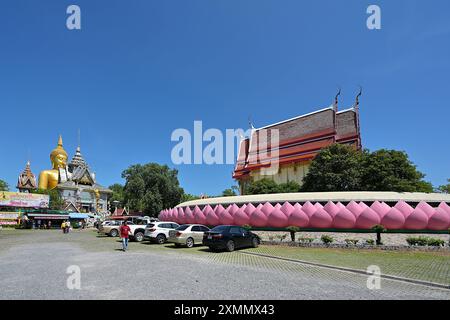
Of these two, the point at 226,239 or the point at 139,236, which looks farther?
the point at 139,236

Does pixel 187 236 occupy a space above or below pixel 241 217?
below

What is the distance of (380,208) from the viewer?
2244 cm

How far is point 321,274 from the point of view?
999 centimetres

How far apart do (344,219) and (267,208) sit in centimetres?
664

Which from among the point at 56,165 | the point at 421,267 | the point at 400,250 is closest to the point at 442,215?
the point at 400,250

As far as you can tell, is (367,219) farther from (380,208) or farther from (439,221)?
(439,221)

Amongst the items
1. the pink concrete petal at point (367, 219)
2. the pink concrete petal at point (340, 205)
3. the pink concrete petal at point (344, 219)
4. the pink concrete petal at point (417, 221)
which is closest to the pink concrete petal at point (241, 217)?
the pink concrete petal at point (344, 219)

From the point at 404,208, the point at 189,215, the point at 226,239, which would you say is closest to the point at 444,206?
the point at 404,208

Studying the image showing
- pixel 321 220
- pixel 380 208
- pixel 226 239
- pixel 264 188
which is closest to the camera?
pixel 226 239

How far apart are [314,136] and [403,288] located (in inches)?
2194

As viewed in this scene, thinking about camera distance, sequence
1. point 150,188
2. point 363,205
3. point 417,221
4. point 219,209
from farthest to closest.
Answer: point 150,188 < point 219,209 < point 363,205 < point 417,221

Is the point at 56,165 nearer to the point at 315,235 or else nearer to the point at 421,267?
the point at 315,235

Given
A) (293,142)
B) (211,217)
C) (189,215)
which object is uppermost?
(293,142)

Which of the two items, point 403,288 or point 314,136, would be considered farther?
point 314,136
